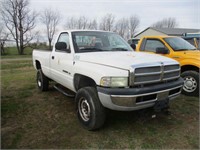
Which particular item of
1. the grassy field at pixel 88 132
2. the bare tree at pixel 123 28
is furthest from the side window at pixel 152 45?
the bare tree at pixel 123 28

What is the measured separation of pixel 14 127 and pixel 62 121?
3.00 ft

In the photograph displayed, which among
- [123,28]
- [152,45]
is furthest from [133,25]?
[152,45]

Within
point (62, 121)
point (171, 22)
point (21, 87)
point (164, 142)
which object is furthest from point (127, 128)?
point (171, 22)

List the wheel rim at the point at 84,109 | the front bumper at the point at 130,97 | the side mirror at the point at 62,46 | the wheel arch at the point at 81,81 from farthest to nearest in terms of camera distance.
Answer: the side mirror at the point at 62,46
the wheel arch at the point at 81,81
the wheel rim at the point at 84,109
the front bumper at the point at 130,97

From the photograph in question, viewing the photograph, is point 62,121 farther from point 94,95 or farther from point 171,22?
point 171,22

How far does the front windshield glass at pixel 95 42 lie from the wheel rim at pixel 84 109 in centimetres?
109

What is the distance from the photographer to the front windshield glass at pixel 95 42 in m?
4.21

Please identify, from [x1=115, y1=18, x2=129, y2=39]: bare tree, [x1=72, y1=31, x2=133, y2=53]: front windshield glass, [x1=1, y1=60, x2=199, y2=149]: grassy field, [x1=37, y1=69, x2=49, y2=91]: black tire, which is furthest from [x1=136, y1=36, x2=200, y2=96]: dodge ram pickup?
[x1=115, y1=18, x2=129, y2=39]: bare tree

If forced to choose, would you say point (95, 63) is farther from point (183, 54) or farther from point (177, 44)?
point (177, 44)

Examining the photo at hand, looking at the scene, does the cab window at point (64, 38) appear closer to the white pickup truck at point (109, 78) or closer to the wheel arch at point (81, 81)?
the white pickup truck at point (109, 78)

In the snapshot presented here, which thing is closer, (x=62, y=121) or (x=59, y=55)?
(x=62, y=121)

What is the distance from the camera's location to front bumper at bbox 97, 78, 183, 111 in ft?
9.80

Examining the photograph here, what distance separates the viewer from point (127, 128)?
3.71 metres

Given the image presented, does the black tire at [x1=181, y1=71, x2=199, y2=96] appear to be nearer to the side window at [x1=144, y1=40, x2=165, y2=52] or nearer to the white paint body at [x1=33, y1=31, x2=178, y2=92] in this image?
the side window at [x1=144, y1=40, x2=165, y2=52]
